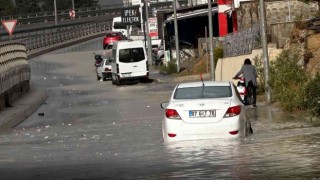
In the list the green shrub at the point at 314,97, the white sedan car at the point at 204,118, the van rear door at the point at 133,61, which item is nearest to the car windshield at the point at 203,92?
the white sedan car at the point at 204,118

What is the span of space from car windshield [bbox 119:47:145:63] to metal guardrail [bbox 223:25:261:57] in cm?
850

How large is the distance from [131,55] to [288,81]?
26.6 metres

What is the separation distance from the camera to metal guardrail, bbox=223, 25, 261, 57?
140 feet

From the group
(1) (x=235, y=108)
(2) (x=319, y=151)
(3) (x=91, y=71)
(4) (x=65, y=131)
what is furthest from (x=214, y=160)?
(3) (x=91, y=71)

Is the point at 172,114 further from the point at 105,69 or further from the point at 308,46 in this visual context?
the point at 105,69

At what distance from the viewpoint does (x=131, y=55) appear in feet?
194

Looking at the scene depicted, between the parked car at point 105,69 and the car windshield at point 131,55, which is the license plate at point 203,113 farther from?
the parked car at point 105,69

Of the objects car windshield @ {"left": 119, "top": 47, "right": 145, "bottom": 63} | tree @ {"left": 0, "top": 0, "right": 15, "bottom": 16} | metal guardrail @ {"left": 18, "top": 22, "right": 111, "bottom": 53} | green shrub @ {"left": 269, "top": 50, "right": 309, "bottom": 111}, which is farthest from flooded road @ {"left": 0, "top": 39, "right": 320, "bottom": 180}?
tree @ {"left": 0, "top": 0, "right": 15, "bottom": 16}

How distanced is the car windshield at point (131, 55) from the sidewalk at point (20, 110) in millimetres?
8690

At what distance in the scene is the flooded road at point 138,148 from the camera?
1595cm

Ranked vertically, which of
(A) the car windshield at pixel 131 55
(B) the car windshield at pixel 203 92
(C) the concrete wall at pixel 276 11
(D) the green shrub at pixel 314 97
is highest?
(C) the concrete wall at pixel 276 11

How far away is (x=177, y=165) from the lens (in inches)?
666

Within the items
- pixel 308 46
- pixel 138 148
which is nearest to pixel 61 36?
pixel 308 46

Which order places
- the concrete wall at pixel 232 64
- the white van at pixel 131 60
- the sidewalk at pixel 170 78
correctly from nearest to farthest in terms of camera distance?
the concrete wall at pixel 232 64
the sidewalk at pixel 170 78
the white van at pixel 131 60
